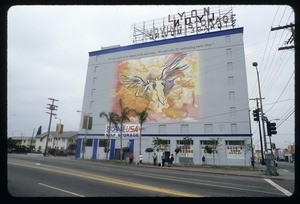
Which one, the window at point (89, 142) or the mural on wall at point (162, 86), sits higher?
the mural on wall at point (162, 86)

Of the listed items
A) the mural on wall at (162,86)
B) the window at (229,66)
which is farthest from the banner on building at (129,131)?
the window at (229,66)

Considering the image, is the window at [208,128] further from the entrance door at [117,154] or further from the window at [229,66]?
the entrance door at [117,154]

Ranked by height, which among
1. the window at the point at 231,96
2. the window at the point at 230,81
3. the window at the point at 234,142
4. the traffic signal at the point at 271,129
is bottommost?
the traffic signal at the point at 271,129

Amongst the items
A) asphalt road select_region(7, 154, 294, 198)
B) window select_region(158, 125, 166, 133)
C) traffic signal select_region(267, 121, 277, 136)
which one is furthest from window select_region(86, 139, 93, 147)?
traffic signal select_region(267, 121, 277, 136)

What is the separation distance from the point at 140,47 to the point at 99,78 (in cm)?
1039

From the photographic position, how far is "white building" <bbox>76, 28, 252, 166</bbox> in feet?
121

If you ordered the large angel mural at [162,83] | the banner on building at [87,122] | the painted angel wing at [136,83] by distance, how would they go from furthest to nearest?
1. the banner on building at [87,122]
2. the painted angel wing at [136,83]
3. the large angel mural at [162,83]

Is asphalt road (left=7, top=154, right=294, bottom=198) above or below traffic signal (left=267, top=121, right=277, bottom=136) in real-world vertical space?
below

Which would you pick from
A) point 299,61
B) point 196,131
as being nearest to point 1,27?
point 299,61

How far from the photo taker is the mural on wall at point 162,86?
134 ft

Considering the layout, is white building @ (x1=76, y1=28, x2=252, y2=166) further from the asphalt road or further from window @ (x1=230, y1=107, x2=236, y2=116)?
the asphalt road

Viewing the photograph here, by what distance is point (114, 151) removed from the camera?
4425 centimetres

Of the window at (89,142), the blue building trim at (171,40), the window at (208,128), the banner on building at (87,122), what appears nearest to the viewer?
the window at (208,128)
